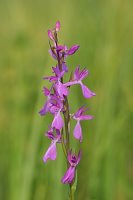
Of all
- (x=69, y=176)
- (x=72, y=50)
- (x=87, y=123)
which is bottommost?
(x=69, y=176)

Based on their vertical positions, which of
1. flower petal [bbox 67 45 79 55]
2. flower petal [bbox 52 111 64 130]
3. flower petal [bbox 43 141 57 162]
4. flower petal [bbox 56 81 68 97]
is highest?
flower petal [bbox 67 45 79 55]

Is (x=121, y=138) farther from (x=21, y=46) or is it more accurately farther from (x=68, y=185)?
(x=68, y=185)

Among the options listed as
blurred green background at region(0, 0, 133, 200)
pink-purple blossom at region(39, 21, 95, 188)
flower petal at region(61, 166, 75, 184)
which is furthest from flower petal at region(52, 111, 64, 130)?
blurred green background at region(0, 0, 133, 200)

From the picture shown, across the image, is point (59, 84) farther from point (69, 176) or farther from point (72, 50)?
Answer: point (69, 176)

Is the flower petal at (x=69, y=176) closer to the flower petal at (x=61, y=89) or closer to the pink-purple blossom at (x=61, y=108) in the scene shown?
the pink-purple blossom at (x=61, y=108)

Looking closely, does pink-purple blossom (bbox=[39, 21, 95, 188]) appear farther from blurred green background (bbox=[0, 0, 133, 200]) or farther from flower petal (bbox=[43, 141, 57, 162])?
blurred green background (bbox=[0, 0, 133, 200])

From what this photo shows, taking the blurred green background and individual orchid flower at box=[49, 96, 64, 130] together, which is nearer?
individual orchid flower at box=[49, 96, 64, 130]

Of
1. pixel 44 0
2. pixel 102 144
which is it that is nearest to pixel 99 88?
pixel 102 144

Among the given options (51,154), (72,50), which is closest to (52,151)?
(51,154)
